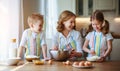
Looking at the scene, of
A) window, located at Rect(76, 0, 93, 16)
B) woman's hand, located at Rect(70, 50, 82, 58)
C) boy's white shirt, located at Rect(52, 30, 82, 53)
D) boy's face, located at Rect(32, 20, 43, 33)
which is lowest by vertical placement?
woman's hand, located at Rect(70, 50, 82, 58)

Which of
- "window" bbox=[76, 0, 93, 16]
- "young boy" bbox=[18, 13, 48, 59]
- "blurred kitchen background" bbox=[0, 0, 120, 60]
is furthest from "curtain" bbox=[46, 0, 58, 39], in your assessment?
"young boy" bbox=[18, 13, 48, 59]

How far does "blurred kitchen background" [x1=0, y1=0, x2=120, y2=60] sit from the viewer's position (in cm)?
254

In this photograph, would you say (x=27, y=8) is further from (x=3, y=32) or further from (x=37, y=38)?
(x=37, y=38)

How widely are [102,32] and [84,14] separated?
5.80 feet

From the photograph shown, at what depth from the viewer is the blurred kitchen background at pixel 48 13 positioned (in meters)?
2.54

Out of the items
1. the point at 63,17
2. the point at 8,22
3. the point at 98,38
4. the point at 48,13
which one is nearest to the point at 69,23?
the point at 63,17

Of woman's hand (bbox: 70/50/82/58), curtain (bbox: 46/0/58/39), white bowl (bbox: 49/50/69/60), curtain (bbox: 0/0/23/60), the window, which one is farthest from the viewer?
the window

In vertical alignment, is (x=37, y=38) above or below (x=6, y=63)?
above

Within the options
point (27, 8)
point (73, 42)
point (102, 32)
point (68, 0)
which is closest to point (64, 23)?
point (73, 42)

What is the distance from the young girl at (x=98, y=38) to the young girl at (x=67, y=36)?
0.35ft

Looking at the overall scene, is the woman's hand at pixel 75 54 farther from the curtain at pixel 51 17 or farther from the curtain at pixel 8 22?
the curtain at pixel 51 17

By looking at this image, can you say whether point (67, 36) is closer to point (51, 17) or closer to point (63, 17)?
point (63, 17)

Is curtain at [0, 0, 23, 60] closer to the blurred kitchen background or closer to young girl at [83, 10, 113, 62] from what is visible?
the blurred kitchen background

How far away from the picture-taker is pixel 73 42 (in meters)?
2.34
